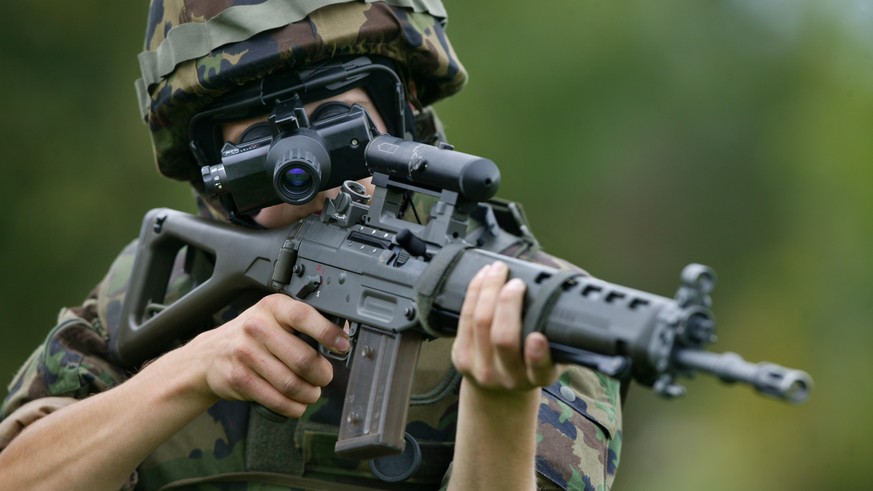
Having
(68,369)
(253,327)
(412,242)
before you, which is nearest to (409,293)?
(412,242)

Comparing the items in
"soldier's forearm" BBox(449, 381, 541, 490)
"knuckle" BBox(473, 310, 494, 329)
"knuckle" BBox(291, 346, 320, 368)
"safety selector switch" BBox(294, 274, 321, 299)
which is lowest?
"soldier's forearm" BBox(449, 381, 541, 490)

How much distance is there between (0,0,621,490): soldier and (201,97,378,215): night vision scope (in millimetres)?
76

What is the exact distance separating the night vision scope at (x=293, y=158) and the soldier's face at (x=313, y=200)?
6 centimetres

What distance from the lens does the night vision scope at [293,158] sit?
3.03 m

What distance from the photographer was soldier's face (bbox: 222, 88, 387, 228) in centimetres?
325

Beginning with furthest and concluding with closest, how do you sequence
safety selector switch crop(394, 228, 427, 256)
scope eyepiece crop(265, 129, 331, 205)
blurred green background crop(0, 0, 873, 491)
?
blurred green background crop(0, 0, 873, 491) → scope eyepiece crop(265, 129, 331, 205) → safety selector switch crop(394, 228, 427, 256)

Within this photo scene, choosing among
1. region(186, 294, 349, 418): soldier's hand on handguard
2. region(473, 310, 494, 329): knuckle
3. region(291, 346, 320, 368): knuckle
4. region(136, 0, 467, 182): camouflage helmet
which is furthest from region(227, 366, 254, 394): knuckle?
region(136, 0, 467, 182): camouflage helmet

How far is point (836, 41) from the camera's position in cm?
777

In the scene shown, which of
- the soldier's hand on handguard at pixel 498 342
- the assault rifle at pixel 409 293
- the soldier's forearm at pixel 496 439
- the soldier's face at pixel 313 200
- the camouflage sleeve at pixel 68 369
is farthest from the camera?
the camouflage sleeve at pixel 68 369

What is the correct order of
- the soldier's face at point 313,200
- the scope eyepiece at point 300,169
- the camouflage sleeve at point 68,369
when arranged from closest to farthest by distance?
the scope eyepiece at point 300,169 < the soldier's face at point 313,200 < the camouflage sleeve at point 68,369

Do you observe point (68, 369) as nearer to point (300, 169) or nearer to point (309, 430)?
point (309, 430)

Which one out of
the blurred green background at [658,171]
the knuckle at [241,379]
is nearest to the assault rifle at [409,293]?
the knuckle at [241,379]

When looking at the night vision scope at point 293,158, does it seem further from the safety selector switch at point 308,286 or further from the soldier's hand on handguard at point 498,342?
the soldier's hand on handguard at point 498,342

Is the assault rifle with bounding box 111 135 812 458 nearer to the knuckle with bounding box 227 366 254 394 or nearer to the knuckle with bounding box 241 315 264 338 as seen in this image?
the knuckle with bounding box 241 315 264 338
